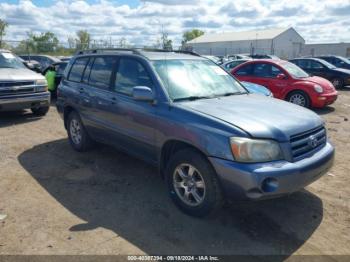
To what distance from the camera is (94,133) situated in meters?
5.71

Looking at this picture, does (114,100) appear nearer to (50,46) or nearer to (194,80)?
(194,80)

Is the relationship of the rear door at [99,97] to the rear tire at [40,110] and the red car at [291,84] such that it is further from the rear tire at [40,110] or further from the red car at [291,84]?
the red car at [291,84]

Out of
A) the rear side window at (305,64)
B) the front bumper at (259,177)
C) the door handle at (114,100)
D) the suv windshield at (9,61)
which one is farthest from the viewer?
the rear side window at (305,64)

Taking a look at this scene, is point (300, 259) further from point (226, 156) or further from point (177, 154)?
point (177, 154)

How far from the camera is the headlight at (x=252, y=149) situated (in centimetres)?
339

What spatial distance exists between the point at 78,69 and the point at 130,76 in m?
1.78

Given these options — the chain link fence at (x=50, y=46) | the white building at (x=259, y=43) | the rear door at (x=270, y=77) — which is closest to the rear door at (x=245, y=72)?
the rear door at (x=270, y=77)

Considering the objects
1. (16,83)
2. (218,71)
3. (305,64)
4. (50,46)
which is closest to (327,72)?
(305,64)

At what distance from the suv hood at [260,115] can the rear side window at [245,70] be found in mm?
7146

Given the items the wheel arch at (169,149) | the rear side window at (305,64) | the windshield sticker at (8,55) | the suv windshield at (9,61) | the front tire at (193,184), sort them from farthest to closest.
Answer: the rear side window at (305,64) → the windshield sticker at (8,55) → the suv windshield at (9,61) → the wheel arch at (169,149) → the front tire at (193,184)

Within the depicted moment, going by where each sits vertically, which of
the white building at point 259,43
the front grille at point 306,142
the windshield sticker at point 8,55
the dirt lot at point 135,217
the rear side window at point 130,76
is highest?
the white building at point 259,43

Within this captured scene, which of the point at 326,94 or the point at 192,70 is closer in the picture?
the point at 192,70

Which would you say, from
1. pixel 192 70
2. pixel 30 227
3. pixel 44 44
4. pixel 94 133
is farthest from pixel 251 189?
pixel 44 44

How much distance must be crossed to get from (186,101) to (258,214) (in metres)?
1.59
